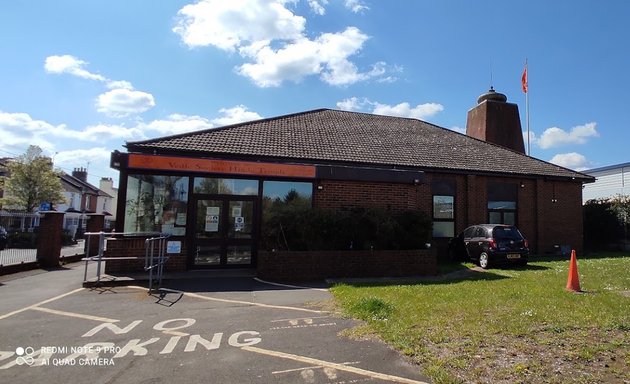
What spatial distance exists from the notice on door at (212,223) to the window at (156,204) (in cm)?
69

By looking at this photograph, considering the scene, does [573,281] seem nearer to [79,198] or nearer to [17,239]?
[17,239]

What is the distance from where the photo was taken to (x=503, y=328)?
5582 millimetres

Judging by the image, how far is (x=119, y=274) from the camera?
34.6 ft

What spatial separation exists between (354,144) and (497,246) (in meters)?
7.16

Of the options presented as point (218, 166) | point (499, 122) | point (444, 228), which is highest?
point (499, 122)

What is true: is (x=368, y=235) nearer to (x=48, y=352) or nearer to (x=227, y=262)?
(x=227, y=262)

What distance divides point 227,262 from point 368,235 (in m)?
4.35

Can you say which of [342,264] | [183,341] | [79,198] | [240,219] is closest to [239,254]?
[240,219]

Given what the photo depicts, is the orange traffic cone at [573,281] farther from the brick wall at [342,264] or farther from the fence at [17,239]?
the fence at [17,239]

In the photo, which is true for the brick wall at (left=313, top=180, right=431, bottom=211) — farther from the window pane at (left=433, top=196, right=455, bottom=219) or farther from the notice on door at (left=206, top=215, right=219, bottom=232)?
the window pane at (left=433, top=196, right=455, bottom=219)

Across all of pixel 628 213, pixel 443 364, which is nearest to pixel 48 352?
pixel 443 364

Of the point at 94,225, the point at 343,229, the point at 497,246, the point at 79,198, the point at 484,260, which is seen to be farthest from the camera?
the point at 79,198

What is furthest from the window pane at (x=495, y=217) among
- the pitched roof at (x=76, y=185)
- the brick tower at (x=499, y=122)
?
the pitched roof at (x=76, y=185)

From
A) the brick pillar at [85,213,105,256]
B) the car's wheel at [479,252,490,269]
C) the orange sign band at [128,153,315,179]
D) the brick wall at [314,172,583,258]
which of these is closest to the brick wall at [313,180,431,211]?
Result: the orange sign band at [128,153,315,179]
